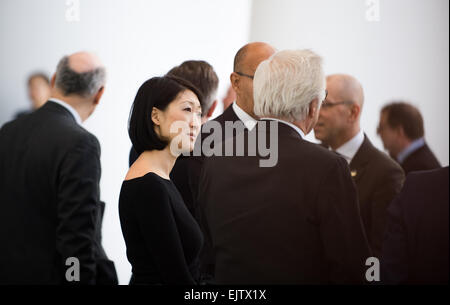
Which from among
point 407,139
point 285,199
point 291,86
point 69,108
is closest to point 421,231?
point 285,199

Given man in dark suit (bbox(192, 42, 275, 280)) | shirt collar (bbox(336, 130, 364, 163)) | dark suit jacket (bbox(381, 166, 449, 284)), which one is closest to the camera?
dark suit jacket (bbox(381, 166, 449, 284))

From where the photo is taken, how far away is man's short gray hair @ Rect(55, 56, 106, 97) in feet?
7.63

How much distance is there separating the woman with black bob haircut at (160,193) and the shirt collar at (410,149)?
129 cm

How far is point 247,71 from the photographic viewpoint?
2.73 meters

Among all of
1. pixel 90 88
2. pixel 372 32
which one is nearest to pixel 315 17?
pixel 372 32

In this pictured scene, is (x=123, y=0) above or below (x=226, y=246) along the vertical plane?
above

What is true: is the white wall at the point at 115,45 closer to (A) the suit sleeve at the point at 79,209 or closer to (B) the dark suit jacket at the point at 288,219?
(A) the suit sleeve at the point at 79,209

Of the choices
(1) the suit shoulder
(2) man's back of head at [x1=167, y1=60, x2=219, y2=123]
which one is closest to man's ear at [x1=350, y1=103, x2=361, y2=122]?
(1) the suit shoulder

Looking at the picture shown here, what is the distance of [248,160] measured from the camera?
185cm

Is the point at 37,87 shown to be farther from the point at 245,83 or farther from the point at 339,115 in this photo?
the point at 339,115

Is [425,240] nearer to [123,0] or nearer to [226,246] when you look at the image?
[226,246]

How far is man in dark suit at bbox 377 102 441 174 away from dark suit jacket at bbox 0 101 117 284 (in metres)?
1.67

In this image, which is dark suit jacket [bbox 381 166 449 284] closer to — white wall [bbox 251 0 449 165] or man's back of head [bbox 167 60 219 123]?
man's back of head [bbox 167 60 219 123]

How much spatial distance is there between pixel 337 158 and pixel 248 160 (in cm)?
32
